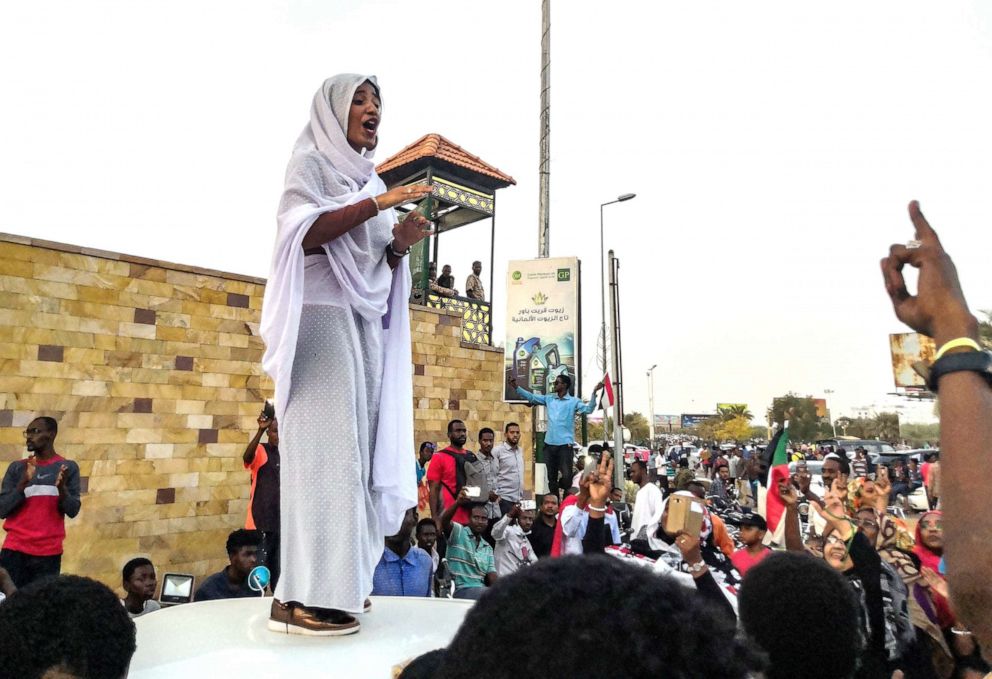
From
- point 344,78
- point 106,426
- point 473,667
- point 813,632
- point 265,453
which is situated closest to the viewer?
point 473,667

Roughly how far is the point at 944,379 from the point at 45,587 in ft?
6.48

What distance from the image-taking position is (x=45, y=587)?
165 cm

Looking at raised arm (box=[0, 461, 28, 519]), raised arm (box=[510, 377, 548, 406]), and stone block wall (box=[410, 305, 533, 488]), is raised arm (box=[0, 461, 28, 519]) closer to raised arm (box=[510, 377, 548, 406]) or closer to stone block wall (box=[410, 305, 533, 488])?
stone block wall (box=[410, 305, 533, 488])

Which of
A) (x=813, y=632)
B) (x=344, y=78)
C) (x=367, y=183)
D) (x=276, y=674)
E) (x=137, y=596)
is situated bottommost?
(x=137, y=596)

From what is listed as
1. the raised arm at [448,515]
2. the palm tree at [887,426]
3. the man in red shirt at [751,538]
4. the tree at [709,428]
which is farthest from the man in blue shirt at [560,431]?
the tree at [709,428]

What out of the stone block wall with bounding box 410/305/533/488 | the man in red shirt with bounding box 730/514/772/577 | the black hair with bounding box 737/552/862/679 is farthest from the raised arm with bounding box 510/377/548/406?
the black hair with bounding box 737/552/862/679

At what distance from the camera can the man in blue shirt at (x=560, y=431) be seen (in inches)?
376

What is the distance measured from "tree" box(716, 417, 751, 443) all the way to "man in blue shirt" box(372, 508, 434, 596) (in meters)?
74.1

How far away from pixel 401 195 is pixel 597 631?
194 centimetres

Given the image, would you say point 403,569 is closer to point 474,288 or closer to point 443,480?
point 443,480

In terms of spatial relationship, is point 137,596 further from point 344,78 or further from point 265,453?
point 344,78

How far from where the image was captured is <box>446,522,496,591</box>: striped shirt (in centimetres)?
638

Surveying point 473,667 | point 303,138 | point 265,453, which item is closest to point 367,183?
point 303,138

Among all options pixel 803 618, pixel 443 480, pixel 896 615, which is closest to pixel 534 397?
pixel 443 480
